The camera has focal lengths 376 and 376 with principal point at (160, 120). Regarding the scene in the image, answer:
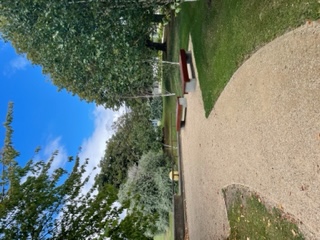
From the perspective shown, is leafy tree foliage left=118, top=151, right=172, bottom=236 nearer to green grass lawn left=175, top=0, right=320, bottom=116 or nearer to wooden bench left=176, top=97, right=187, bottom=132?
wooden bench left=176, top=97, right=187, bottom=132

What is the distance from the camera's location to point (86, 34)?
12.6m

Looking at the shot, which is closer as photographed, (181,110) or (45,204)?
(45,204)

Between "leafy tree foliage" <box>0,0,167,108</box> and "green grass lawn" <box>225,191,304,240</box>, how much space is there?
716cm

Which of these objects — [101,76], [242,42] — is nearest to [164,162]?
[101,76]

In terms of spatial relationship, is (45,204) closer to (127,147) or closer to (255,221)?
(255,221)

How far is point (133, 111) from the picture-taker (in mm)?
27719

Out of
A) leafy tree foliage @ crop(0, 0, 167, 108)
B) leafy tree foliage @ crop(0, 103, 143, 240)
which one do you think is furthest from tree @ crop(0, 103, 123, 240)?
leafy tree foliage @ crop(0, 0, 167, 108)

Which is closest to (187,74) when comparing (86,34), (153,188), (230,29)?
(86,34)

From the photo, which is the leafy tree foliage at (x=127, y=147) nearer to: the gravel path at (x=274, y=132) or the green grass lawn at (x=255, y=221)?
the gravel path at (x=274, y=132)

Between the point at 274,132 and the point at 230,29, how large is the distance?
4060 mm

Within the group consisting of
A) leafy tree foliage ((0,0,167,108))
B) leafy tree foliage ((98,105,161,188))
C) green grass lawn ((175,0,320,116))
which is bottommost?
green grass lawn ((175,0,320,116))

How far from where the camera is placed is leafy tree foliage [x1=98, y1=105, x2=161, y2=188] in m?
23.8

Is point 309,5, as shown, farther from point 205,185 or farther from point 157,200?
point 157,200

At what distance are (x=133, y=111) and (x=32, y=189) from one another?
20316 millimetres
